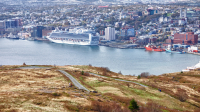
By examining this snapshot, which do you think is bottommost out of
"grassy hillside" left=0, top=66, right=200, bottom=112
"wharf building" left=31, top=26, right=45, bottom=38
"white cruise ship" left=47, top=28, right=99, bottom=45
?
"grassy hillside" left=0, top=66, right=200, bottom=112

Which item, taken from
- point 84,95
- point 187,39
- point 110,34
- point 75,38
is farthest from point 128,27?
point 84,95

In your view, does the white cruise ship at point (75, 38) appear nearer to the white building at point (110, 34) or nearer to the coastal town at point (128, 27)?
the coastal town at point (128, 27)

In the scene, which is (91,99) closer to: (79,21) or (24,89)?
(24,89)

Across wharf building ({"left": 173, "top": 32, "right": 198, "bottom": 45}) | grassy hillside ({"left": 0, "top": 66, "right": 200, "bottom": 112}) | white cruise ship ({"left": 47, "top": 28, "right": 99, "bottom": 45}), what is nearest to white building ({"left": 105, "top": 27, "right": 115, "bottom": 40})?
white cruise ship ({"left": 47, "top": 28, "right": 99, "bottom": 45})

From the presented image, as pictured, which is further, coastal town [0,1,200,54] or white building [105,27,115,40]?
white building [105,27,115,40]

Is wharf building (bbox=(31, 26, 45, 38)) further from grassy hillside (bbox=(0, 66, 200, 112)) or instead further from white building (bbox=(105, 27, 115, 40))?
grassy hillside (bbox=(0, 66, 200, 112))

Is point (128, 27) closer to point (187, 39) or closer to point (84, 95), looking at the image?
point (187, 39)

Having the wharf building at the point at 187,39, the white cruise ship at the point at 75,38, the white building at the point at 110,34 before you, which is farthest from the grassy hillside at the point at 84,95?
the white building at the point at 110,34

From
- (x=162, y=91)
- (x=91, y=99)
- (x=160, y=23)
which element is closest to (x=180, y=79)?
(x=162, y=91)
